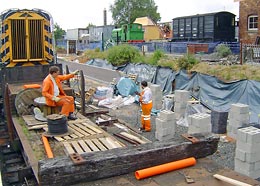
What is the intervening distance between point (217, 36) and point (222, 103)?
56.3 ft

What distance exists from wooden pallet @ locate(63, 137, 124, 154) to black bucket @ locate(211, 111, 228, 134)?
216 inches

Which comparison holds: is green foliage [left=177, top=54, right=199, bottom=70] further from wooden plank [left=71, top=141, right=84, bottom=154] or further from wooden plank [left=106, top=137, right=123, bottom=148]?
wooden plank [left=71, top=141, right=84, bottom=154]

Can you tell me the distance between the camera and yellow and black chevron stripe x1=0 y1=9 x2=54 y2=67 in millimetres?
9789

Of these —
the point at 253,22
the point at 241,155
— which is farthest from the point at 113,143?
the point at 253,22

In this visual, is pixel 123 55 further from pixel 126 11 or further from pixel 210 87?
pixel 126 11

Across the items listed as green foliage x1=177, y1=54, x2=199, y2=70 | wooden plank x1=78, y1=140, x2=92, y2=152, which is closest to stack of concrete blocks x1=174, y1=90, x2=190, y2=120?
green foliage x1=177, y1=54, x2=199, y2=70

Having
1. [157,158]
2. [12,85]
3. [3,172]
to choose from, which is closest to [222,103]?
[12,85]

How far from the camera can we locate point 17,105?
26.2 feet

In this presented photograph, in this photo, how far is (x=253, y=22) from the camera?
26.0 m

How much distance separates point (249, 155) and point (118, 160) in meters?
4.83

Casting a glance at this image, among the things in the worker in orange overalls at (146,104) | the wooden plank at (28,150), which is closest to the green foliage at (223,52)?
the worker in orange overalls at (146,104)

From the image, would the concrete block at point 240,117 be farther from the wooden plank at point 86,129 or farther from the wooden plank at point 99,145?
the wooden plank at point 99,145

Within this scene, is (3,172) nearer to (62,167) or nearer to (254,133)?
(62,167)

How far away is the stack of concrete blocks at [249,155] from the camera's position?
7418mm
